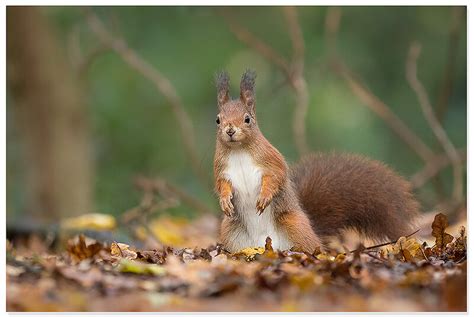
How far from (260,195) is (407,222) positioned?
1.08 meters

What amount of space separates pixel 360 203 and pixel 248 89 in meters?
1.02

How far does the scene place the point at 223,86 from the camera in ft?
16.5

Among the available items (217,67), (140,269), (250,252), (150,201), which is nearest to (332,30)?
(150,201)

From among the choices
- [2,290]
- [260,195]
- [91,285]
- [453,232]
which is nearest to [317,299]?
[91,285]

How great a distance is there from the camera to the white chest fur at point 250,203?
491cm

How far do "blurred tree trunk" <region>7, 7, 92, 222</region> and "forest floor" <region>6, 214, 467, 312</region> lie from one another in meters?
6.74

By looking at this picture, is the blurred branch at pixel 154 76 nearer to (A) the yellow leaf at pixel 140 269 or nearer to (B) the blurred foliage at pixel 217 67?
(B) the blurred foliage at pixel 217 67

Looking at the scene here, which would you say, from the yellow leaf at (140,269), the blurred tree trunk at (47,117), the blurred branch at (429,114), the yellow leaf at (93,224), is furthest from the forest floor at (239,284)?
the blurred tree trunk at (47,117)

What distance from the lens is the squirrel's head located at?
4844 mm

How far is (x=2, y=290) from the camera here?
3.49m

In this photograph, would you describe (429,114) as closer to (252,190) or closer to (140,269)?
(252,190)

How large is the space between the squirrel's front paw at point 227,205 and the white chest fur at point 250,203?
9 cm
